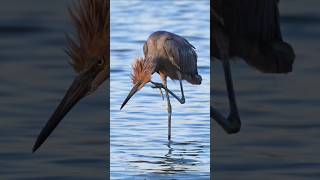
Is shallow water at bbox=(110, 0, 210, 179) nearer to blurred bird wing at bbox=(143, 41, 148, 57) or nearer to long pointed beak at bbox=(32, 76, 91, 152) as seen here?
blurred bird wing at bbox=(143, 41, 148, 57)

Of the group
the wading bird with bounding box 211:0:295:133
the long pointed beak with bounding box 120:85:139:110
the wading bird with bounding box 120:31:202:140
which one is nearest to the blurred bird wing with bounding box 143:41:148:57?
the wading bird with bounding box 120:31:202:140

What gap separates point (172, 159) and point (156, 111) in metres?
0.17

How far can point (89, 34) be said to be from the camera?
12.3ft

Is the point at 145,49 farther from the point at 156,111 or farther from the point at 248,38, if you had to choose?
the point at 248,38

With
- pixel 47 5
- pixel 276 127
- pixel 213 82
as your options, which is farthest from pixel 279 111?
pixel 47 5

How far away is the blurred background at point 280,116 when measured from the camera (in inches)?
143

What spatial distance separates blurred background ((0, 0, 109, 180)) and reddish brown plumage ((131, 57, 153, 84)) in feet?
0.48

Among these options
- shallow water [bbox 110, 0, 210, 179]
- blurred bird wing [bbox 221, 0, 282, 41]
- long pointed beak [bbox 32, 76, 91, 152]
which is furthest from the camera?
blurred bird wing [bbox 221, 0, 282, 41]

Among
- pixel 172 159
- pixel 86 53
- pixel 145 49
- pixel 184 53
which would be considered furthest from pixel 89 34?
pixel 172 159

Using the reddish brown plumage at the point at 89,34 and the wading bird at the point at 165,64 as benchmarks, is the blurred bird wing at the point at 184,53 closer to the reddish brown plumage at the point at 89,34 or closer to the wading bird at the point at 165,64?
the wading bird at the point at 165,64

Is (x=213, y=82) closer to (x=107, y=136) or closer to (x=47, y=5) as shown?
(x=107, y=136)

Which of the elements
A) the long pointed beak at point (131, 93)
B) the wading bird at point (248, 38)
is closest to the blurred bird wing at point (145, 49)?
the long pointed beak at point (131, 93)

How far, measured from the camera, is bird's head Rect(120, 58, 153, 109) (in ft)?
11.5

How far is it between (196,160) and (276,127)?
0.35 meters
